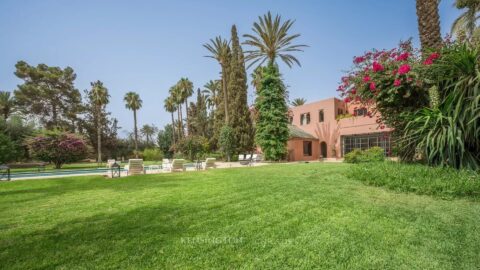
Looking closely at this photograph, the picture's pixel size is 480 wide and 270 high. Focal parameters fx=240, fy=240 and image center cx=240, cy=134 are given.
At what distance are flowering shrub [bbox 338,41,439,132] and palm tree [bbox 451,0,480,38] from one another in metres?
14.9

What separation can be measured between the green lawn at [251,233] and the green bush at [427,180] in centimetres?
37

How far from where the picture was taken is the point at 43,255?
3.13 metres

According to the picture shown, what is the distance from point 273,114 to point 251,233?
21816 mm

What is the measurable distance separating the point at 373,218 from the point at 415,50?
6895 mm

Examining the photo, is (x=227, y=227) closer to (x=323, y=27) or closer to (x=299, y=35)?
(x=323, y=27)

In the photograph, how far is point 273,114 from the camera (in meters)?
25.0

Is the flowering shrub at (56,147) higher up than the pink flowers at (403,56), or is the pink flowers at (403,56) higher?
the pink flowers at (403,56)

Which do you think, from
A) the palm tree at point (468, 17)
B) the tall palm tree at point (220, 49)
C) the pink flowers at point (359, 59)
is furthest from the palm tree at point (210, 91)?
the pink flowers at point (359, 59)

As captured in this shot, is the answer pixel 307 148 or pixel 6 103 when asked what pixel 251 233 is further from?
pixel 6 103

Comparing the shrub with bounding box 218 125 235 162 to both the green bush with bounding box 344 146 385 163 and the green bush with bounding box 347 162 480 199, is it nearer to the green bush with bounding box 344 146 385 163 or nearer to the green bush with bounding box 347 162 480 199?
the green bush with bounding box 344 146 385 163

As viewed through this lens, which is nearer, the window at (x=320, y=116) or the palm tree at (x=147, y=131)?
the window at (x=320, y=116)

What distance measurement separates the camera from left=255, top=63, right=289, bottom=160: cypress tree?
24922 mm

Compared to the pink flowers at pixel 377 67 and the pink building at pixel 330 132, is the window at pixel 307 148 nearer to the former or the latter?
the pink building at pixel 330 132

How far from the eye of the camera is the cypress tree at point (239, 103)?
103ft
